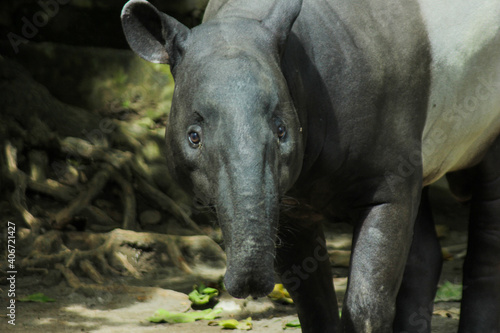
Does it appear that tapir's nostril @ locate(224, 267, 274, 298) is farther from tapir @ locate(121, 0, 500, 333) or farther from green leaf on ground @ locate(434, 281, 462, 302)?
green leaf on ground @ locate(434, 281, 462, 302)

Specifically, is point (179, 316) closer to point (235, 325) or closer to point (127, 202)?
point (235, 325)

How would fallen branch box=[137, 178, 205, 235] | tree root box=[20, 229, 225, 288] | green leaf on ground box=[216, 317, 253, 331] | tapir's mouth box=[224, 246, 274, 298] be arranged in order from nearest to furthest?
tapir's mouth box=[224, 246, 274, 298]
green leaf on ground box=[216, 317, 253, 331]
tree root box=[20, 229, 225, 288]
fallen branch box=[137, 178, 205, 235]

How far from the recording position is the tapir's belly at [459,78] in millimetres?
3807

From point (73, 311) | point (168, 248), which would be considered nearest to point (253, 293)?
point (73, 311)

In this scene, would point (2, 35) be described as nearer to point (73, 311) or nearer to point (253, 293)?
point (73, 311)

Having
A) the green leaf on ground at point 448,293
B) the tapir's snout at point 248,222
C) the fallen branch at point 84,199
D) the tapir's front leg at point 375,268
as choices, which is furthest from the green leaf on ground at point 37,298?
the tapir's snout at point 248,222

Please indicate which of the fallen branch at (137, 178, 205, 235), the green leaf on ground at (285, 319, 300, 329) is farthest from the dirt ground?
the fallen branch at (137, 178, 205, 235)

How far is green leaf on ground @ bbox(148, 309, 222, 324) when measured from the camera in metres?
5.63

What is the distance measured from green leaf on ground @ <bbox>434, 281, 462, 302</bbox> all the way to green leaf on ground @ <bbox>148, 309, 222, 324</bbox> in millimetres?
1732

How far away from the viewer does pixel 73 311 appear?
5.92 metres

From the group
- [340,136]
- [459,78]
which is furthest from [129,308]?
[459,78]

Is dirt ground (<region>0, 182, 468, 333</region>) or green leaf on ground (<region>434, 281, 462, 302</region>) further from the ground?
green leaf on ground (<region>434, 281, 462, 302</region>)

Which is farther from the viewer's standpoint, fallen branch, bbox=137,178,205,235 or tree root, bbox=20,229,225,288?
fallen branch, bbox=137,178,205,235

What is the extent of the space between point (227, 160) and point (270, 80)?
0.37m
